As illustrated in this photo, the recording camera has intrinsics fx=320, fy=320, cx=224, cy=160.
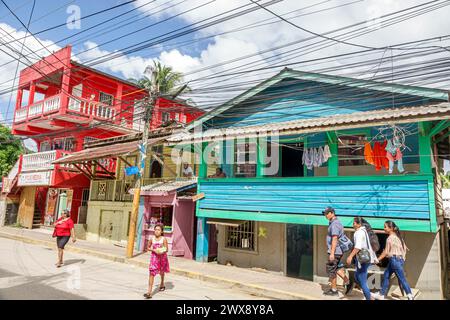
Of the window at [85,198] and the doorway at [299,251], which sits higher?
the window at [85,198]

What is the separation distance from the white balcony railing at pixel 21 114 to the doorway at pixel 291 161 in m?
17.8

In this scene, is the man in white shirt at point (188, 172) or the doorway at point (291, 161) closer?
the doorway at point (291, 161)

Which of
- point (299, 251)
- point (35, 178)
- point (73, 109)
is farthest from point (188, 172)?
point (35, 178)

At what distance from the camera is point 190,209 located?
1340 centimetres

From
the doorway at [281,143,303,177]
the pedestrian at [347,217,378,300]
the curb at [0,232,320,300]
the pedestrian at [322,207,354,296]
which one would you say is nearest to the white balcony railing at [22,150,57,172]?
the curb at [0,232,320,300]

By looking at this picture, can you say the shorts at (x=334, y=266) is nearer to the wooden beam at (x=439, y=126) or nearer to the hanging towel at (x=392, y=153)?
the hanging towel at (x=392, y=153)

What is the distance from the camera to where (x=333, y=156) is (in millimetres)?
8852

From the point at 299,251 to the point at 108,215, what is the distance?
10503 mm

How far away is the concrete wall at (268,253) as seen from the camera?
10250 millimetres

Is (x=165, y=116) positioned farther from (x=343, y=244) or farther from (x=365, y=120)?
(x=343, y=244)

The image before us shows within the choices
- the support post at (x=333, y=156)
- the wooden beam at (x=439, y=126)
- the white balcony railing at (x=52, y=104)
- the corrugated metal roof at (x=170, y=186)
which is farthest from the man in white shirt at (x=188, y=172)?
the wooden beam at (x=439, y=126)
